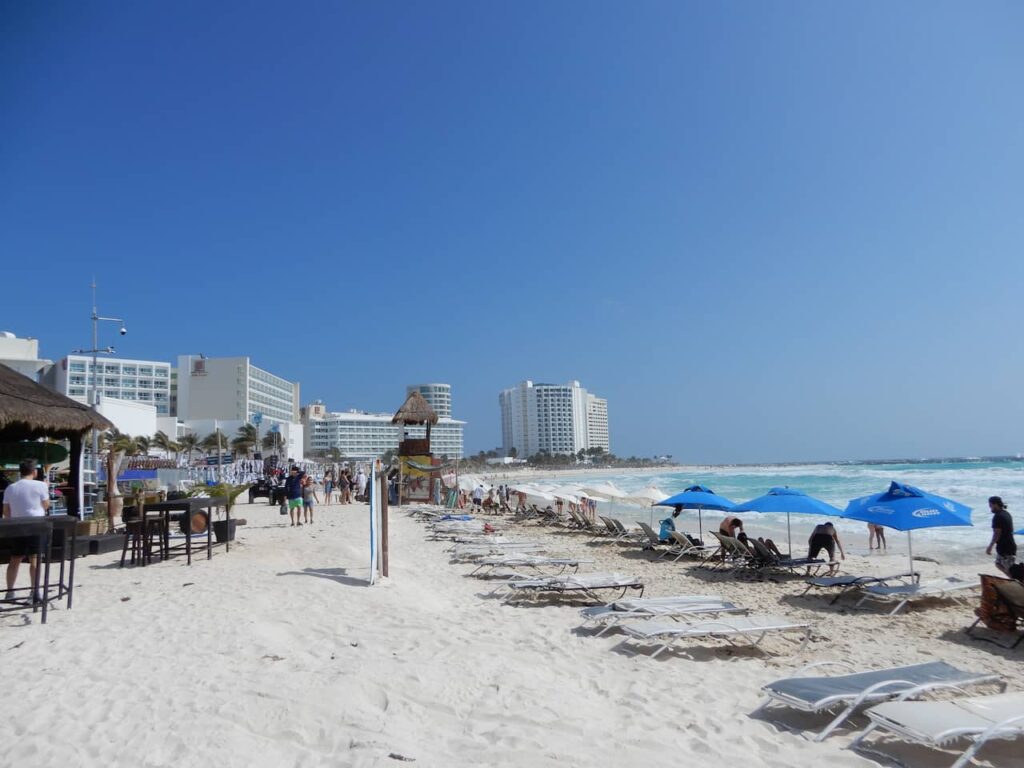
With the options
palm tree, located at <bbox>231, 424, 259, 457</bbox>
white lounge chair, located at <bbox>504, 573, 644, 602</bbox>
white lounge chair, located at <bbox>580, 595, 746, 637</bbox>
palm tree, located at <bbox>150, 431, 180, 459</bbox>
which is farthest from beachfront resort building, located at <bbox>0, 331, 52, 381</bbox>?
white lounge chair, located at <bbox>580, 595, 746, 637</bbox>

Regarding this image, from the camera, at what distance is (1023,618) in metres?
6.25

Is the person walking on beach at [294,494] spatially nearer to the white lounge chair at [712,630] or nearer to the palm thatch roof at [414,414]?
the white lounge chair at [712,630]

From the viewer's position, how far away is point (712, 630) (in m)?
5.70

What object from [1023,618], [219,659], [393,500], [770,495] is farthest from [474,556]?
[393,500]

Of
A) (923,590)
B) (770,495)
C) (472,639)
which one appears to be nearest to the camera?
(472,639)

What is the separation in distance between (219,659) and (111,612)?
2.17m

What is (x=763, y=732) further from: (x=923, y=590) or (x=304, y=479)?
(x=304, y=479)

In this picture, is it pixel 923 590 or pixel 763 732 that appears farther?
pixel 923 590

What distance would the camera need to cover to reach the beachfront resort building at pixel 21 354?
49.1 meters

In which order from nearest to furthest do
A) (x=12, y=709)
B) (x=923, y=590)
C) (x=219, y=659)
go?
(x=12, y=709), (x=219, y=659), (x=923, y=590)

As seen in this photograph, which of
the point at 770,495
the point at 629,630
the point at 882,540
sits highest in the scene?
the point at 770,495

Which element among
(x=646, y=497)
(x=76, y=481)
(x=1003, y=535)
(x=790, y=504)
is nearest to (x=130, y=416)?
(x=76, y=481)

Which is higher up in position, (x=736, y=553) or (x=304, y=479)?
(x=304, y=479)

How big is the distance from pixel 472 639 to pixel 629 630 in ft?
4.61
